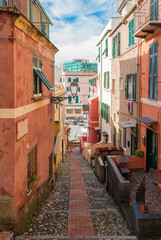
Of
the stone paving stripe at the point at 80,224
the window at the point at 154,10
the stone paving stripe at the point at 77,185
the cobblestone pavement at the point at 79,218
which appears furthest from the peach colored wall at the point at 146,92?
the stone paving stripe at the point at 80,224

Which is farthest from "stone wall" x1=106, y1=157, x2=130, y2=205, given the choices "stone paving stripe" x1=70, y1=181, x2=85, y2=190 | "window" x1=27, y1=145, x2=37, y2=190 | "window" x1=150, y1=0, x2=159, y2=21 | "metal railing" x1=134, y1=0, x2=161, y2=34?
"window" x1=150, y1=0, x2=159, y2=21

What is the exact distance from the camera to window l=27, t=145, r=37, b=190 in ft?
25.7

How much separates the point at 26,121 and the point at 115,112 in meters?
12.2

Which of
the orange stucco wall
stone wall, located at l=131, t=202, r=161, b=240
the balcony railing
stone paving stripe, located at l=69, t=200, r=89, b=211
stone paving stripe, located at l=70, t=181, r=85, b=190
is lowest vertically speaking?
stone paving stripe, located at l=70, t=181, r=85, b=190

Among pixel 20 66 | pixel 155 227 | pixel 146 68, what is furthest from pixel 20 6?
pixel 155 227

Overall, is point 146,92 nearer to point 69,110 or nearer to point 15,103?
point 15,103

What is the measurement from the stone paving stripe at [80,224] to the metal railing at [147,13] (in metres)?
7.12

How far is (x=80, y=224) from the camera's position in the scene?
723cm

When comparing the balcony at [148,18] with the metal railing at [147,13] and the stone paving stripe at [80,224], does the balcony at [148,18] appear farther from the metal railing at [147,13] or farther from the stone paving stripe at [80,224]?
the stone paving stripe at [80,224]

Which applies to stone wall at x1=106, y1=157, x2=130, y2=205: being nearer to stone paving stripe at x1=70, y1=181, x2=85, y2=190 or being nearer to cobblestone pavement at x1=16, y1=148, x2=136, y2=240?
cobblestone pavement at x1=16, y1=148, x2=136, y2=240

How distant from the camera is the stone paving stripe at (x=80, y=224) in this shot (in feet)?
22.3

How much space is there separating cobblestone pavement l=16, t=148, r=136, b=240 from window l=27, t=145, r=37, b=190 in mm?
1062

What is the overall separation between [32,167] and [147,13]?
7688 millimetres

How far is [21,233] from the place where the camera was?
21.9 ft
